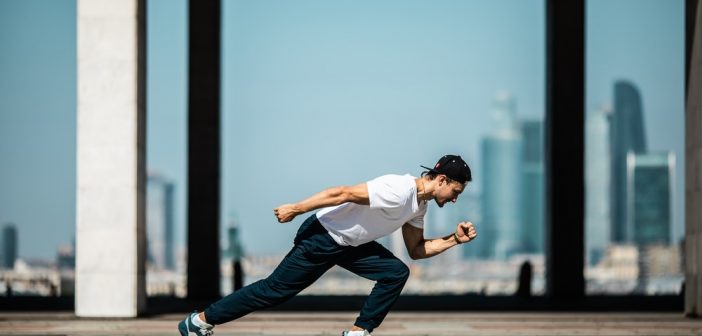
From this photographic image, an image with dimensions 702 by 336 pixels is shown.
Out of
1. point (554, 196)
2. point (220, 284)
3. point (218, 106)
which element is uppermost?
point (218, 106)

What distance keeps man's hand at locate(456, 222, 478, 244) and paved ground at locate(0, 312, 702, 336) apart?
3654mm

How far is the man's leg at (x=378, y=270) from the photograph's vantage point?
9547 millimetres

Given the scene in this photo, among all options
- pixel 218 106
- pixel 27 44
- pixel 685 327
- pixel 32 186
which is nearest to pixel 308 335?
pixel 685 327

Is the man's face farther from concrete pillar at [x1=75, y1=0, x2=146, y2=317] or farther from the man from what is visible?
concrete pillar at [x1=75, y1=0, x2=146, y2=317]

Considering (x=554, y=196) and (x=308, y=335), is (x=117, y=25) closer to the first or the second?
(x=308, y=335)

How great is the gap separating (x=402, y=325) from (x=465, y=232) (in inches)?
207

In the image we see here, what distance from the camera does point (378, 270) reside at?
31.4ft

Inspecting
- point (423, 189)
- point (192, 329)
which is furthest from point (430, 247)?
point (192, 329)

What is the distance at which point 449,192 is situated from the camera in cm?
913

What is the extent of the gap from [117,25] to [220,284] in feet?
35.5

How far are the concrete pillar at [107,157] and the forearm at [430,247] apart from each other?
606 centimetres

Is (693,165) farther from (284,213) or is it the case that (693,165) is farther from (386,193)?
(284,213)

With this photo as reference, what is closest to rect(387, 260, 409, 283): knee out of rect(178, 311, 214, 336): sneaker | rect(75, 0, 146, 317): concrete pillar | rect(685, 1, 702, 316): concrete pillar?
rect(178, 311, 214, 336): sneaker

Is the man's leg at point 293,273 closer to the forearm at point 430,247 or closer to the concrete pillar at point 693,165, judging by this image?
the forearm at point 430,247
